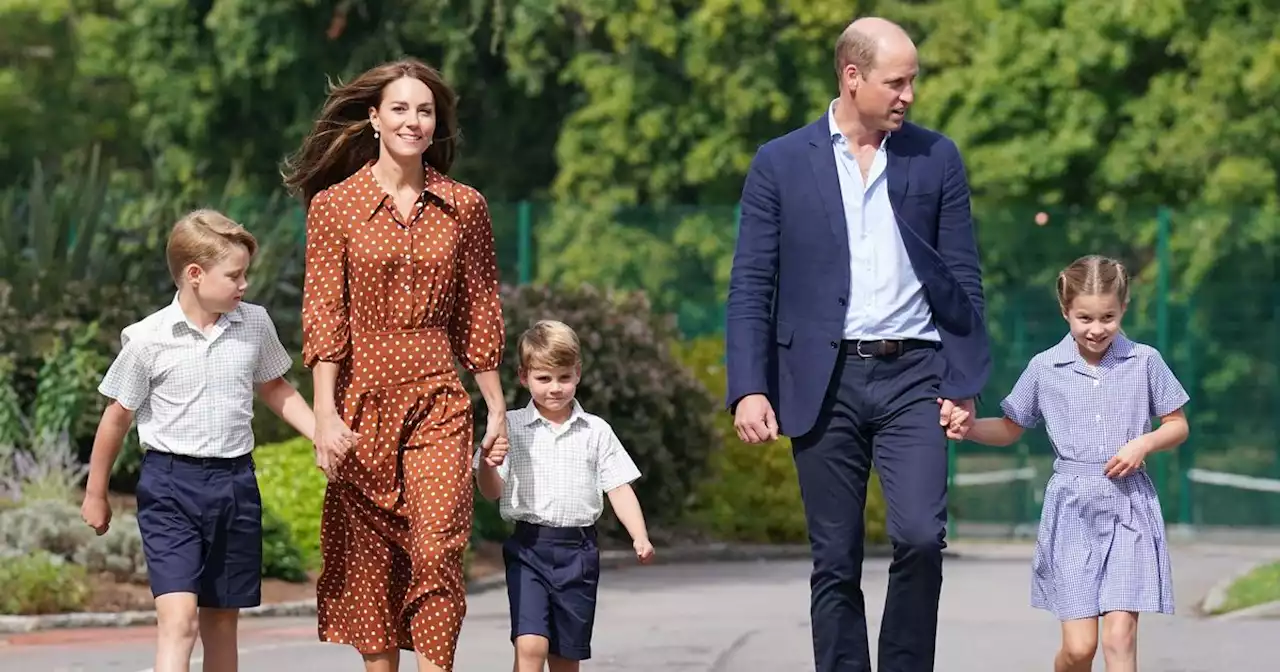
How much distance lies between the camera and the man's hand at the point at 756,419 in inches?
279

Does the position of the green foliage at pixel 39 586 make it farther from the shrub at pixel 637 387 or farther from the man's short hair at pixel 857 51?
the man's short hair at pixel 857 51

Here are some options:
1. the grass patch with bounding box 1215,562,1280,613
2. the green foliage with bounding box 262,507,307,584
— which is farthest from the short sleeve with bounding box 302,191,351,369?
the grass patch with bounding box 1215,562,1280,613

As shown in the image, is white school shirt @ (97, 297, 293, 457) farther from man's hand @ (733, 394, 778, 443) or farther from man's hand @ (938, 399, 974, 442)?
man's hand @ (938, 399, 974, 442)

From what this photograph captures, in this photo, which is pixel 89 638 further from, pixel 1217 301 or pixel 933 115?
pixel 933 115

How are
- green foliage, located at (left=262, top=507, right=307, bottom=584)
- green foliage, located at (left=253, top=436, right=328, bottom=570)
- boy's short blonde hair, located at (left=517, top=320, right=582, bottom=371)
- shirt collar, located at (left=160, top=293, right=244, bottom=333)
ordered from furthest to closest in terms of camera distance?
green foliage, located at (left=253, top=436, right=328, bottom=570) → green foliage, located at (left=262, top=507, right=307, bottom=584) → boy's short blonde hair, located at (left=517, top=320, right=582, bottom=371) → shirt collar, located at (left=160, top=293, right=244, bottom=333)

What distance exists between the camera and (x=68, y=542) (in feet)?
39.4

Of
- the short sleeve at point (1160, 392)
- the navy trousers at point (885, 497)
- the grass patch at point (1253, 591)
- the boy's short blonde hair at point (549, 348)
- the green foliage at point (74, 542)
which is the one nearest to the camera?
the navy trousers at point (885, 497)

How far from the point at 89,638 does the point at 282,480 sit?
248 cm

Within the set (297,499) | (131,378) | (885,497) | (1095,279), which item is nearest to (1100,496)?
(1095,279)

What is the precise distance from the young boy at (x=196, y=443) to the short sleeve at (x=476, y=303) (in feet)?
1.66

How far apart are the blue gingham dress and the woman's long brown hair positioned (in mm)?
1882

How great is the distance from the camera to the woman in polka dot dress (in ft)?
23.3

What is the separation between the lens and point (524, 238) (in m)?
18.2

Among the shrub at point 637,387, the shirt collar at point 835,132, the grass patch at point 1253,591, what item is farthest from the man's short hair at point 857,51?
the shrub at point 637,387
